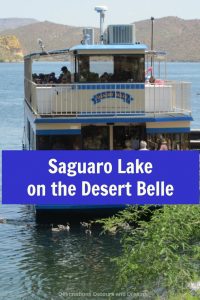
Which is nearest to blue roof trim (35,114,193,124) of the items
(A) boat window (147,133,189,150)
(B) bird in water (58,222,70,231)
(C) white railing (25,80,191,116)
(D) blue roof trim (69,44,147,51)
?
(C) white railing (25,80,191,116)

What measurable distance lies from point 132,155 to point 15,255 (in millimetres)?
6656

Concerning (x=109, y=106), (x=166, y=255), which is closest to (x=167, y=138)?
(x=109, y=106)

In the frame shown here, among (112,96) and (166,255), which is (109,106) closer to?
(112,96)

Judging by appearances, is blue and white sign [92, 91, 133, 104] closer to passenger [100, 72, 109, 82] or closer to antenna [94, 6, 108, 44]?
passenger [100, 72, 109, 82]

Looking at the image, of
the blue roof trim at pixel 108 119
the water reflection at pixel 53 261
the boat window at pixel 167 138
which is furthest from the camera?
the boat window at pixel 167 138

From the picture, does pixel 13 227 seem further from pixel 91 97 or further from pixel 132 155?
pixel 132 155

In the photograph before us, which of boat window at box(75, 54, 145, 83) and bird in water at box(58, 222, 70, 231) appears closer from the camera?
bird in water at box(58, 222, 70, 231)

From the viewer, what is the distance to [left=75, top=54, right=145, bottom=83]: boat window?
896 inches

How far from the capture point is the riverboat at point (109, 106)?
2183 cm

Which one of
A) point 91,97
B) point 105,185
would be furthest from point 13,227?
point 105,185

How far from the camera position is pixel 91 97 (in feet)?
72.9

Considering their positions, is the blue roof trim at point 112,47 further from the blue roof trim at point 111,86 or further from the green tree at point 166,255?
the green tree at point 166,255

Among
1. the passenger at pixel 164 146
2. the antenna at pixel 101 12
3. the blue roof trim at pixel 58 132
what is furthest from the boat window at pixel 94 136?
the antenna at pixel 101 12

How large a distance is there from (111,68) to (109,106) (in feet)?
4.01
